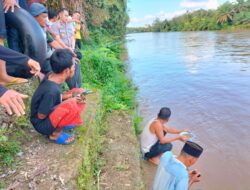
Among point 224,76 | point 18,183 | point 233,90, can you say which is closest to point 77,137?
point 18,183

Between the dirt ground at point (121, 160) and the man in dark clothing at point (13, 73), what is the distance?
1398 millimetres

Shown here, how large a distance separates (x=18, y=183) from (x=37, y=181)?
15cm

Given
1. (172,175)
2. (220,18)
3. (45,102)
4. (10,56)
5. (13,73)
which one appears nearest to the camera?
(10,56)

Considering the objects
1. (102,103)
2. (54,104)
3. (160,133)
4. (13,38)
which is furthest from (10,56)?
(102,103)

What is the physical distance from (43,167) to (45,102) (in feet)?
2.01

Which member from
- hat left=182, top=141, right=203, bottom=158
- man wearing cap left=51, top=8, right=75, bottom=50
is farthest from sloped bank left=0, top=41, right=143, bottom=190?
man wearing cap left=51, top=8, right=75, bottom=50

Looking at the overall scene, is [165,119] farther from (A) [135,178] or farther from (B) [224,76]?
(B) [224,76]

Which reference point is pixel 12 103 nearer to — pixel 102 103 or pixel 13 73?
pixel 13 73

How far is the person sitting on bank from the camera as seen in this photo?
2768mm

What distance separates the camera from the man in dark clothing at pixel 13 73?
1.62 meters

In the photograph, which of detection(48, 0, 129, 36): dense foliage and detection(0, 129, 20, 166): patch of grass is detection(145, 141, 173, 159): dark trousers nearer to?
detection(0, 129, 20, 166): patch of grass

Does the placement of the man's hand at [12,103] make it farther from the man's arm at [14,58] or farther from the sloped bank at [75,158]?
the sloped bank at [75,158]

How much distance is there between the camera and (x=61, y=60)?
280 cm

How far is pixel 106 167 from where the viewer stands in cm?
326
